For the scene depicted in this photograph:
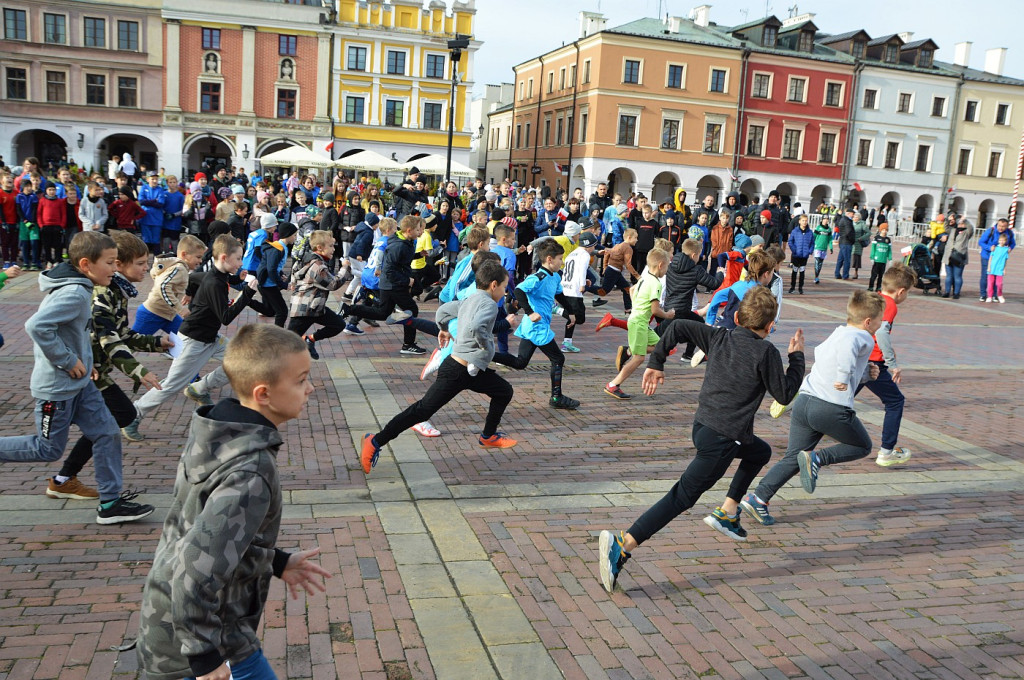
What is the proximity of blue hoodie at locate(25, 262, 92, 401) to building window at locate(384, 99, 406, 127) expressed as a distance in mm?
49852

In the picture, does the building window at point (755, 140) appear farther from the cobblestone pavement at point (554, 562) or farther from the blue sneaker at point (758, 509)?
the blue sneaker at point (758, 509)

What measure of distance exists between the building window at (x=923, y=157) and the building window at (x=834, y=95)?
23.4ft

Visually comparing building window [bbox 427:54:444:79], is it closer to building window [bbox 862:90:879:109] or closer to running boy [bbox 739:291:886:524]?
building window [bbox 862:90:879:109]

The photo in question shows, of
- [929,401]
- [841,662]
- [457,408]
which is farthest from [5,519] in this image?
[929,401]

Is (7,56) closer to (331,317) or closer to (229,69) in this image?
(229,69)

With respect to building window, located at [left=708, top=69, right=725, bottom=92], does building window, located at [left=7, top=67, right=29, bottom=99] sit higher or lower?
lower

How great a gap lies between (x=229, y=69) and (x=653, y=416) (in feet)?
156

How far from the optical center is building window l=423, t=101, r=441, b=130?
2079 inches

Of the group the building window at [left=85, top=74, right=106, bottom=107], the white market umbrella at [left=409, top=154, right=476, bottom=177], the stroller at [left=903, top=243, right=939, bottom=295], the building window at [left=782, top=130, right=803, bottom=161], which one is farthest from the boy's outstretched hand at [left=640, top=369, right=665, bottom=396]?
the building window at [left=782, top=130, right=803, bottom=161]

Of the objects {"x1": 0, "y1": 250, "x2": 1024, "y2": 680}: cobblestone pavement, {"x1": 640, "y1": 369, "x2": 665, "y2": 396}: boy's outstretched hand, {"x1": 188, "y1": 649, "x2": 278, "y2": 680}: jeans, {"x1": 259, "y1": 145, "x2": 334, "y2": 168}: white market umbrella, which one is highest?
{"x1": 259, "y1": 145, "x2": 334, "y2": 168}: white market umbrella

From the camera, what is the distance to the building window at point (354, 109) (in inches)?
2030

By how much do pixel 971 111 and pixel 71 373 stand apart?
209 feet

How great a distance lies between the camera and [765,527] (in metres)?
5.56

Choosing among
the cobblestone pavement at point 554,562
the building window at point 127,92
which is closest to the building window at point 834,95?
the building window at point 127,92
